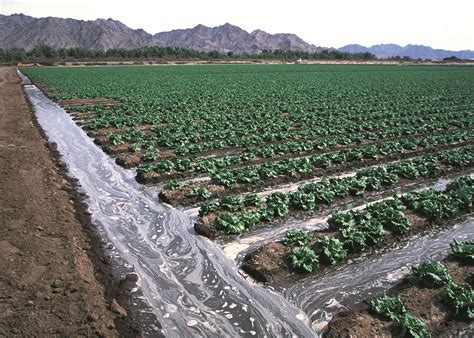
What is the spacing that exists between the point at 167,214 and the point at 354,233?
15.8ft

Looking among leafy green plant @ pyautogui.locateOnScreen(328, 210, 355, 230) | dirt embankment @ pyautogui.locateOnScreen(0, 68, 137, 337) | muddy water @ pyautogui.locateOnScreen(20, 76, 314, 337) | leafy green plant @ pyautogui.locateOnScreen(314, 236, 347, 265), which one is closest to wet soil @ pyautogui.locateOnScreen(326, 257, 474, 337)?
muddy water @ pyautogui.locateOnScreen(20, 76, 314, 337)

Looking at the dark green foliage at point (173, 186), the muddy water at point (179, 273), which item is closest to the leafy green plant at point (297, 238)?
the muddy water at point (179, 273)

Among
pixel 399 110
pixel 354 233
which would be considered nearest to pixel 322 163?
pixel 354 233

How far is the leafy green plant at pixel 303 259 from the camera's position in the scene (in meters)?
7.99

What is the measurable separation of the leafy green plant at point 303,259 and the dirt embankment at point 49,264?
11.3ft

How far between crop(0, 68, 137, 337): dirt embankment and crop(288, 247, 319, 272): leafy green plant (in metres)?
3.43

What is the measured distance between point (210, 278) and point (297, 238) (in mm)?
2300

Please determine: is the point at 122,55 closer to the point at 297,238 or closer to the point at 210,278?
the point at 297,238

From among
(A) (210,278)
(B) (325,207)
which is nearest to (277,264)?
(A) (210,278)

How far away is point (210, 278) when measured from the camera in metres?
7.75

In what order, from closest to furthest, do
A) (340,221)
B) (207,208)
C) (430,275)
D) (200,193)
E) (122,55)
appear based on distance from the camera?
1. (430,275)
2. (340,221)
3. (207,208)
4. (200,193)
5. (122,55)

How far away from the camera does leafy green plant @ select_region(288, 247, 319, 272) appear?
315 inches

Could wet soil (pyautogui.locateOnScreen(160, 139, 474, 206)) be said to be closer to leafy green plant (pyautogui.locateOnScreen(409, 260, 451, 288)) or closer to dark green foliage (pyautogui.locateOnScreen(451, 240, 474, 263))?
dark green foliage (pyautogui.locateOnScreen(451, 240, 474, 263))

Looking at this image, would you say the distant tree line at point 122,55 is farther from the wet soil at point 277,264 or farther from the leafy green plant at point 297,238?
the wet soil at point 277,264
